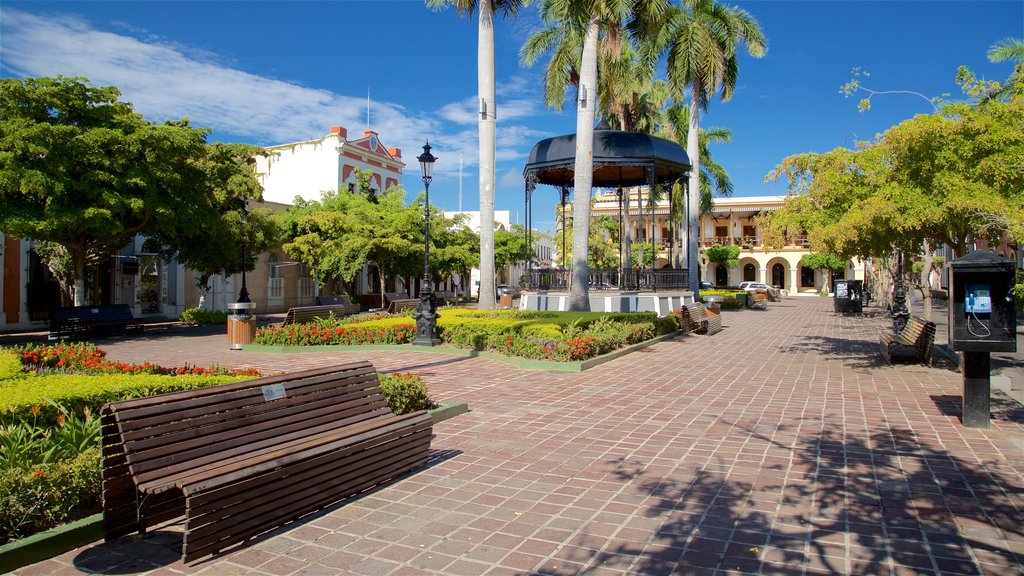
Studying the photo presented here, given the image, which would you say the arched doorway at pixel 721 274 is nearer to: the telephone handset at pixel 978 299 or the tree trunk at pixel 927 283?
the tree trunk at pixel 927 283

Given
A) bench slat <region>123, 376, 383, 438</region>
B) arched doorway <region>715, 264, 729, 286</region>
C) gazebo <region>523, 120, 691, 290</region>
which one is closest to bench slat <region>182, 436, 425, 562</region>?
bench slat <region>123, 376, 383, 438</region>

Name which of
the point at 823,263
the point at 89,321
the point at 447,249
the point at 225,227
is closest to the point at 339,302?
the point at 225,227

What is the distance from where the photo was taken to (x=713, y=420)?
290 inches

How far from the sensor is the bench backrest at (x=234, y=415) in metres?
3.61

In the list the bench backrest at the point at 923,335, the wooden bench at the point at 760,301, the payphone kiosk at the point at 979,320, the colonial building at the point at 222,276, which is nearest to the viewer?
the payphone kiosk at the point at 979,320

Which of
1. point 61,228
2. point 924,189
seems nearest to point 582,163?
point 924,189

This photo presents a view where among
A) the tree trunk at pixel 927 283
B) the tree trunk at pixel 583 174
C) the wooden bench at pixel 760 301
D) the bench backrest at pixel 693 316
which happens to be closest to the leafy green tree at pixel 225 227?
the tree trunk at pixel 583 174

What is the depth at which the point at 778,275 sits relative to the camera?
211 ft

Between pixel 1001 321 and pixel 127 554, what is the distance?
26.3 feet

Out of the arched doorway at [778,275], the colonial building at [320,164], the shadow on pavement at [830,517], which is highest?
the colonial building at [320,164]

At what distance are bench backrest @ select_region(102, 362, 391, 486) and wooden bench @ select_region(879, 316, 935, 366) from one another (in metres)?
9.85

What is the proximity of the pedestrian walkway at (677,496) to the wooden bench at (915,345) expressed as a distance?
2.16 meters

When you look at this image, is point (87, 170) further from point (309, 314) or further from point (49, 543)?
point (49, 543)

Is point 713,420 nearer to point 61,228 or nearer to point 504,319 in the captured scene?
point 504,319
